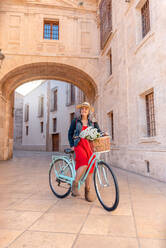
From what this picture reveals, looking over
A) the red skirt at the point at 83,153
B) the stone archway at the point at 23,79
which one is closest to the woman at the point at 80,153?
the red skirt at the point at 83,153

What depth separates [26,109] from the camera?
3209 centimetres

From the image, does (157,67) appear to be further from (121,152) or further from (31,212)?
(31,212)

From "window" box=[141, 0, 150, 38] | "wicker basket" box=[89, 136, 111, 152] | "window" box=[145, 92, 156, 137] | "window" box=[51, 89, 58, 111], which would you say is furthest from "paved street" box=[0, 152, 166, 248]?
"window" box=[51, 89, 58, 111]

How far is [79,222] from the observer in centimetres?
230

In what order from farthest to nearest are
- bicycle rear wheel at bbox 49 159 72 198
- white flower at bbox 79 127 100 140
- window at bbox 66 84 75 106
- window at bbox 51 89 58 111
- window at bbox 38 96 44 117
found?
window at bbox 38 96 44 117 → window at bbox 51 89 58 111 → window at bbox 66 84 75 106 → bicycle rear wheel at bbox 49 159 72 198 → white flower at bbox 79 127 100 140

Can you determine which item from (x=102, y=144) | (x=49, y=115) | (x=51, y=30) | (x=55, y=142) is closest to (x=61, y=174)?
(x=102, y=144)

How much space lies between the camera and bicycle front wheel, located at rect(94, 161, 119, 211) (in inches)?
101

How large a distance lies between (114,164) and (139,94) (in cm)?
351

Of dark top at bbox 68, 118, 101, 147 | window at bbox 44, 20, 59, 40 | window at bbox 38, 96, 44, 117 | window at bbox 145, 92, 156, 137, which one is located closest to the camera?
dark top at bbox 68, 118, 101, 147

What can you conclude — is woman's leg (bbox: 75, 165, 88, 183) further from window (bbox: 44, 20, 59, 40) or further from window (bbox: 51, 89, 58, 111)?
window (bbox: 51, 89, 58, 111)

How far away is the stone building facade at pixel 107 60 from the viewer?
5.73m

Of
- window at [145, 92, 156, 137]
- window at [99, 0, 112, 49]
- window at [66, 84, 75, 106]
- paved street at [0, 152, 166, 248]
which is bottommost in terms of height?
paved street at [0, 152, 166, 248]

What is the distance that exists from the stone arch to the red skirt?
28.1 feet

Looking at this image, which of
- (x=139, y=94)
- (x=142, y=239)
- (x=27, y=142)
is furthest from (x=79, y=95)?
(x=142, y=239)
